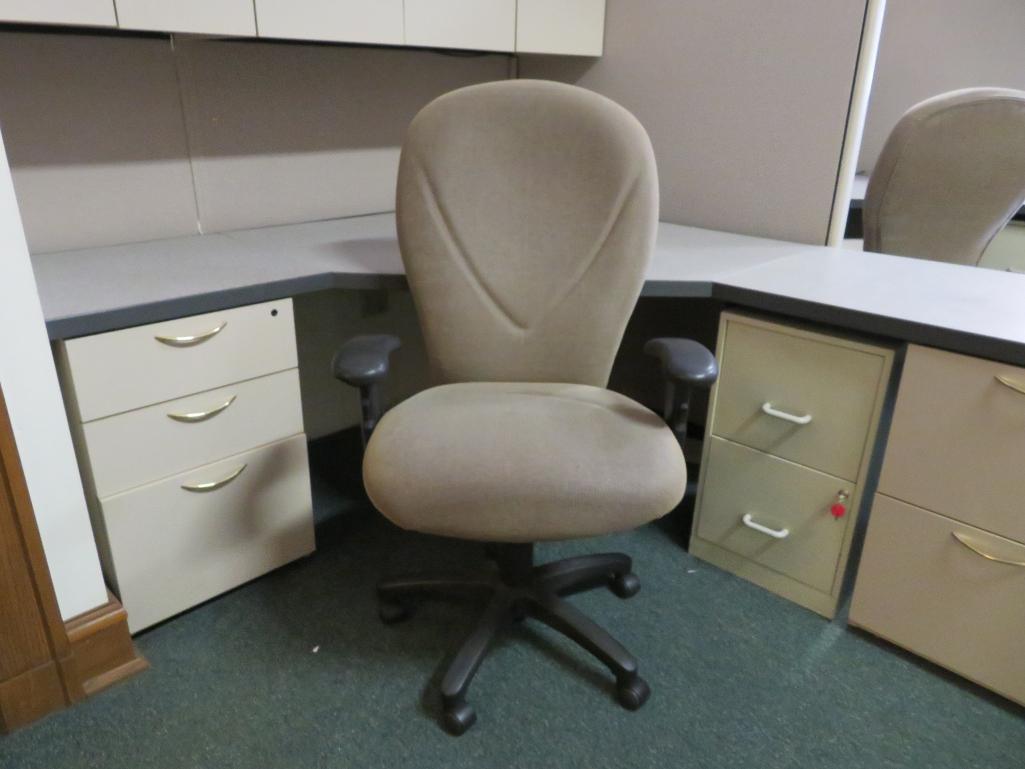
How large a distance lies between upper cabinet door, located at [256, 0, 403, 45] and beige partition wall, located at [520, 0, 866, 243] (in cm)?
75

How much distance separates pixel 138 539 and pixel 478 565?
0.73m

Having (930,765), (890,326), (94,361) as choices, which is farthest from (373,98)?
(930,765)

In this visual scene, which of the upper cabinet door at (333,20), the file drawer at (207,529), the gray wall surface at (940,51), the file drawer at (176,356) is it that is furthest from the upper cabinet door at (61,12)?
the gray wall surface at (940,51)

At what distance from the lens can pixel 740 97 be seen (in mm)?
1923

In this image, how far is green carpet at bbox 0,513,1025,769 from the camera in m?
1.25

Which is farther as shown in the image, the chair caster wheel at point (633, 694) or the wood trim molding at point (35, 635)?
the chair caster wheel at point (633, 694)

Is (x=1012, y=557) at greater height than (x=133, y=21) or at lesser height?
lesser

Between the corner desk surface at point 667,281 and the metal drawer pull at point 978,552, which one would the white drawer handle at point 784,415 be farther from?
the metal drawer pull at point 978,552

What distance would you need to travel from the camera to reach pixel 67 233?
5.48 ft

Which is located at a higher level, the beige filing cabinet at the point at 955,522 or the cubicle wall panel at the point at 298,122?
the cubicle wall panel at the point at 298,122

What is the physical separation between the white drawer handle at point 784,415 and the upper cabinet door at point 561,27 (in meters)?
1.19

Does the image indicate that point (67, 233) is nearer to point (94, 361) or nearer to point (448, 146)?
point (94, 361)

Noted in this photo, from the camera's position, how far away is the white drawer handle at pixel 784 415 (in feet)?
4.89

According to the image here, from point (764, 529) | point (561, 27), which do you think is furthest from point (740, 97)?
point (764, 529)
